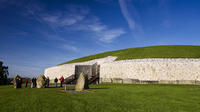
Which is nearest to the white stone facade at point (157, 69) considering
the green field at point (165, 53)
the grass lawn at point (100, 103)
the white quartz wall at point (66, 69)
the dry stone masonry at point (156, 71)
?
the dry stone masonry at point (156, 71)

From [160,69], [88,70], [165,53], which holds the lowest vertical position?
[160,69]

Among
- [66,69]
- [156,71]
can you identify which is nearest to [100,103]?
[156,71]

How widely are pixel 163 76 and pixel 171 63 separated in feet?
10.0

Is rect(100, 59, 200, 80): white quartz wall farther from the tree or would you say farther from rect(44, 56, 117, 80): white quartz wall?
the tree

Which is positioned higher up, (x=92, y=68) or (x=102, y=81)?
(x=92, y=68)

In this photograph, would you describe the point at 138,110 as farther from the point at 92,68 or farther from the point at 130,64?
the point at 92,68

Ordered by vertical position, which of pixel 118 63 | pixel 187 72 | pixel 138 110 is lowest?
pixel 138 110

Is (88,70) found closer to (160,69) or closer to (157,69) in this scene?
(157,69)

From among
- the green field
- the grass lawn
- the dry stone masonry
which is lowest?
the grass lawn

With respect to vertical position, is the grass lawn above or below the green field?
below

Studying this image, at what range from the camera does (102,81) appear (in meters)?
36.3

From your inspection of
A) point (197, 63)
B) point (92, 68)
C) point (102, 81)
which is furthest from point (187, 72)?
point (92, 68)

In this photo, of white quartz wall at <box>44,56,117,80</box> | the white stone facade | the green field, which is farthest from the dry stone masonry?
white quartz wall at <box>44,56,117,80</box>

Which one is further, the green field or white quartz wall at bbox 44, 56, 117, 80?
white quartz wall at bbox 44, 56, 117, 80
